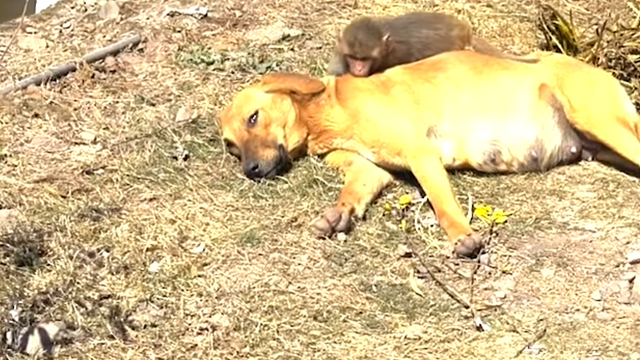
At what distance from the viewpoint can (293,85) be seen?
6691 millimetres

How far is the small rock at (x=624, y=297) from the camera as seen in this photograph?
5641 mm

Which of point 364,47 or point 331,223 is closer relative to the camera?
point 331,223

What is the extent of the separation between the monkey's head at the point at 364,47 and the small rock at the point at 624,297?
2074mm

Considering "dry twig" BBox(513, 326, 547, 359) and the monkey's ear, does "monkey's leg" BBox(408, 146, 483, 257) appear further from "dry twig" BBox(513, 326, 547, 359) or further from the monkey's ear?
the monkey's ear

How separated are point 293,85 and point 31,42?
7.43 feet

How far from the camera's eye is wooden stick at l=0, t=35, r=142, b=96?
7578 millimetres

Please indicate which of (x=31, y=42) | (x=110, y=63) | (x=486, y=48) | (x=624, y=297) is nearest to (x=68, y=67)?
(x=110, y=63)

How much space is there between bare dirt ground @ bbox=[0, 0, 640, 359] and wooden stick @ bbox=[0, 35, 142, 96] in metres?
0.06

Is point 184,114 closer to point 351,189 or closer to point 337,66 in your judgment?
point 337,66

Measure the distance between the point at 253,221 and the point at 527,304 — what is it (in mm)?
1463

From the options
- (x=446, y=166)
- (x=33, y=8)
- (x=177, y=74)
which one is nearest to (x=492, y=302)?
(x=446, y=166)

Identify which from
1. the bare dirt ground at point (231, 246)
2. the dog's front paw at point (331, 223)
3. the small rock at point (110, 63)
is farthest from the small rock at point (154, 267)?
the small rock at point (110, 63)

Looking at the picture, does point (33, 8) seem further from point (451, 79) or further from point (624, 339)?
point (624, 339)

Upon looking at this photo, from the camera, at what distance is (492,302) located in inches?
222
